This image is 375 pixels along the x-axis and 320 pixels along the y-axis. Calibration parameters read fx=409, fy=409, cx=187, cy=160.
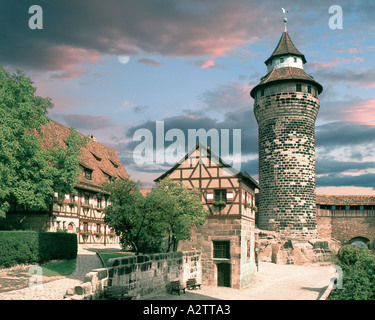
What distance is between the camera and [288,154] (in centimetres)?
4478

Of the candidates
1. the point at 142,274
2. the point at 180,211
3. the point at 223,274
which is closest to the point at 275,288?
the point at 223,274

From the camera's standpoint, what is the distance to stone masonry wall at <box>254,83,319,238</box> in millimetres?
44312

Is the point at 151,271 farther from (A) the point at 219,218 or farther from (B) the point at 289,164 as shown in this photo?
(B) the point at 289,164

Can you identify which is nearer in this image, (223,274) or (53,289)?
(53,289)

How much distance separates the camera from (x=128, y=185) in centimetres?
2167

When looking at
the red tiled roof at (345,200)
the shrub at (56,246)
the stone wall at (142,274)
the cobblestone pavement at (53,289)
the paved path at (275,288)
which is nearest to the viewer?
the stone wall at (142,274)

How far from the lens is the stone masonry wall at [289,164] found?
145 feet

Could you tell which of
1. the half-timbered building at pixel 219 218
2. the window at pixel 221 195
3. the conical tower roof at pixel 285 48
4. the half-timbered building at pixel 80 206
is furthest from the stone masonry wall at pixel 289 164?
the window at pixel 221 195

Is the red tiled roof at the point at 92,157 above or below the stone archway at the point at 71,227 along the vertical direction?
above

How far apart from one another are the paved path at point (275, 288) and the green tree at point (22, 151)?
1030 cm

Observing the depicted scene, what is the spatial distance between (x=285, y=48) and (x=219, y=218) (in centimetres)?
2863

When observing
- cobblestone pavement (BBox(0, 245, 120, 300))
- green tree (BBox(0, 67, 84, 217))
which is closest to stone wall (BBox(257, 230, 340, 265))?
cobblestone pavement (BBox(0, 245, 120, 300))

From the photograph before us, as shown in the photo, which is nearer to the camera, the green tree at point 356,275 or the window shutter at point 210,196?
the green tree at point 356,275

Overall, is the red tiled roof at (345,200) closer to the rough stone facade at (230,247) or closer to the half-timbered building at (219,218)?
the half-timbered building at (219,218)
